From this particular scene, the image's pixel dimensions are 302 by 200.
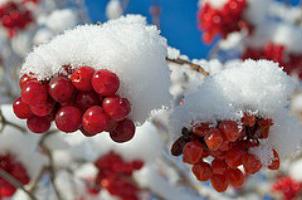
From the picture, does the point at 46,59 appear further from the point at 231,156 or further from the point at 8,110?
the point at 8,110

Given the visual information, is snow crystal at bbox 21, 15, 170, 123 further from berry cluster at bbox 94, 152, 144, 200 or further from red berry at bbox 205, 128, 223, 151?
berry cluster at bbox 94, 152, 144, 200

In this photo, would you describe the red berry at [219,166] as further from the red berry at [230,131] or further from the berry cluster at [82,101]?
the berry cluster at [82,101]

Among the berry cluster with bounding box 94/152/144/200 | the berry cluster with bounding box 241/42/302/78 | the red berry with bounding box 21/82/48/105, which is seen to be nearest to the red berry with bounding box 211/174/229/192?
the red berry with bounding box 21/82/48/105

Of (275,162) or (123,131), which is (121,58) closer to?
(123,131)

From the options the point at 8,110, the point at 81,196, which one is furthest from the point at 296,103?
the point at 8,110

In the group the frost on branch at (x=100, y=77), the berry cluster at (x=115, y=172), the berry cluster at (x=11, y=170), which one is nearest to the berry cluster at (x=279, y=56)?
the berry cluster at (x=115, y=172)

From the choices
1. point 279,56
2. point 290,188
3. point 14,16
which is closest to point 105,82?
point 290,188
